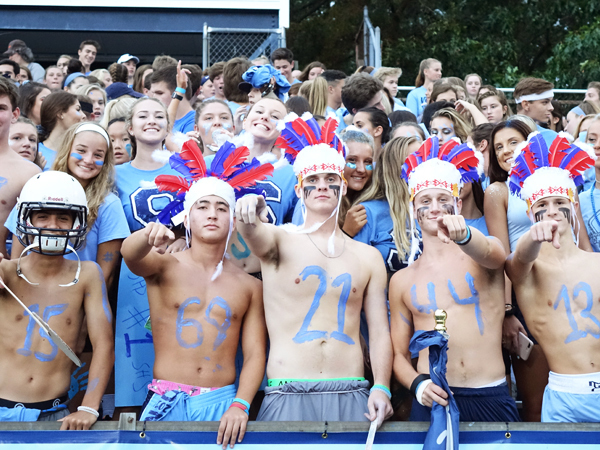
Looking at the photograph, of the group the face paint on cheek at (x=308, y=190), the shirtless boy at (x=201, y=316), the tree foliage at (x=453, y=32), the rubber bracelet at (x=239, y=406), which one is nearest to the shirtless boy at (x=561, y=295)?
the face paint on cheek at (x=308, y=190)

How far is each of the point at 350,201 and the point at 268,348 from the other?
1.27m

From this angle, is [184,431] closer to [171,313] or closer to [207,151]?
[171,313]

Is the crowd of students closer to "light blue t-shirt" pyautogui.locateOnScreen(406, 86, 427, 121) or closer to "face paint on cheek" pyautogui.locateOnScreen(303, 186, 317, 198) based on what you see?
"face paint on cheek" pyautogui.locateOnScreen(303, 186, 317, 198)

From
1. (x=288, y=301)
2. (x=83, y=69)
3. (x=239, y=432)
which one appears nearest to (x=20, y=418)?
(x=239, y=432)

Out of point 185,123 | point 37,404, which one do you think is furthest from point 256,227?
point 185,123

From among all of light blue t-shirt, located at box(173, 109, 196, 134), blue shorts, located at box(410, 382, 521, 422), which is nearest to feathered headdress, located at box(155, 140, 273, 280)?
blue shorts, located at box(410, 382, 521, 422)

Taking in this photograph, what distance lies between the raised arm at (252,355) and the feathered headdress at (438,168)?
0.91 metres

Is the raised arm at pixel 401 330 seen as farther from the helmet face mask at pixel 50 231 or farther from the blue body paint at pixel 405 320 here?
the helmet face mask at pixel 50 231

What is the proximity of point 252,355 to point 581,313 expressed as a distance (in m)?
1.75

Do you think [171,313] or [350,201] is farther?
[350,201]

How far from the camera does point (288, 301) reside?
388 cm

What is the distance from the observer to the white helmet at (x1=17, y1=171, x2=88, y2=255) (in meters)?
3.78

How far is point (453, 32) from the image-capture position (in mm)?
17625

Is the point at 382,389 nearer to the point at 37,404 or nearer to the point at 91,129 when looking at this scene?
the point at 37,404
